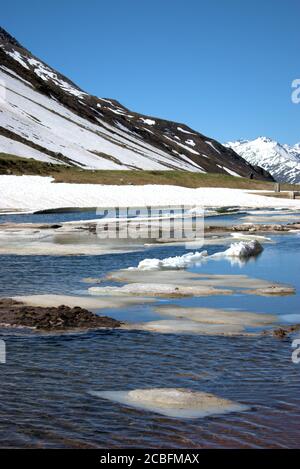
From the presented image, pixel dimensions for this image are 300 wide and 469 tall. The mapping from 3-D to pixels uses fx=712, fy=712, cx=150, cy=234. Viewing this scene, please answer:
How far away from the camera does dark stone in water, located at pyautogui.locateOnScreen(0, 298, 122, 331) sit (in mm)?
14922

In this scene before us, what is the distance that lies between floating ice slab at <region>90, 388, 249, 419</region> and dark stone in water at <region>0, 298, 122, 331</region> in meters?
4.40

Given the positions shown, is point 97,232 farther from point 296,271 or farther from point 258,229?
point 296,271

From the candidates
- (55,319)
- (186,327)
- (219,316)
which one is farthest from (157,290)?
(55,319)

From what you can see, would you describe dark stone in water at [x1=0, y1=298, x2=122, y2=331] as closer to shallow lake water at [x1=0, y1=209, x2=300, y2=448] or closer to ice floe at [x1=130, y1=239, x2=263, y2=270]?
shallow lake water at [x1=0, y1=209, x2=300, y2=448]

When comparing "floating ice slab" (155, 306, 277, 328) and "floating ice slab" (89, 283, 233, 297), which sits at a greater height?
"floating ice slab" (89, 283, 233, 297)

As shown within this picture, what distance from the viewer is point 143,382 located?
440 inches

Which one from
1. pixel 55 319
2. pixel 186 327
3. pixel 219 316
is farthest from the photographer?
pixel 219 316

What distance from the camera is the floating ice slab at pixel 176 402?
32.2 ft

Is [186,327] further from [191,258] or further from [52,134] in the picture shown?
[52,134]

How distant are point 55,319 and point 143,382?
4500 millimetres

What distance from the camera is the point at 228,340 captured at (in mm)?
13773

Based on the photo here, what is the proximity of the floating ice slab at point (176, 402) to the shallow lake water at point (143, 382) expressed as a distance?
0.57 feet

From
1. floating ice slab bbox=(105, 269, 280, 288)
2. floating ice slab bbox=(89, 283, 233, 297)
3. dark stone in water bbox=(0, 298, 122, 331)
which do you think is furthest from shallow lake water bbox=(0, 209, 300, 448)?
floating ice slab bbox=(105, 269, 280, 288)

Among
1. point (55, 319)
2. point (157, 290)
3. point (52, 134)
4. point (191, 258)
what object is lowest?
point (55, 319)
